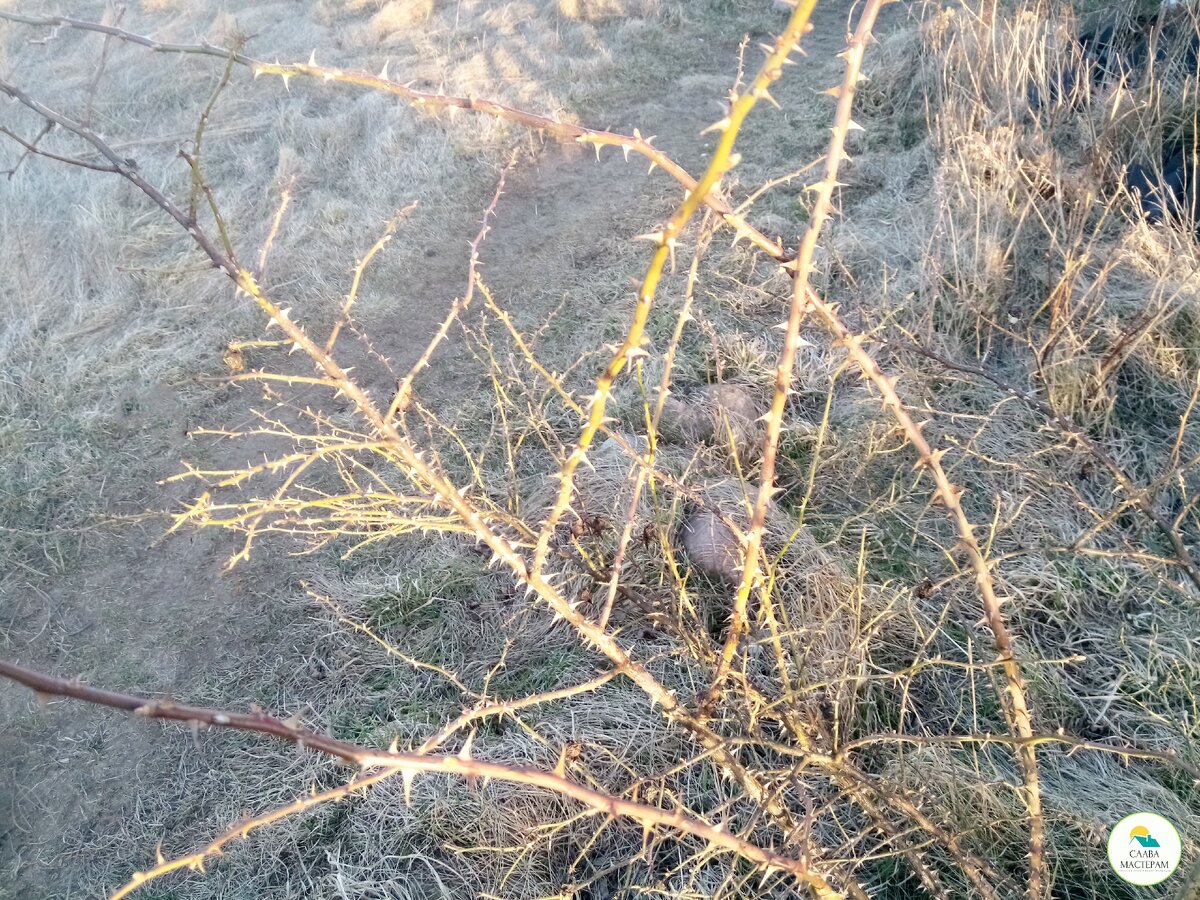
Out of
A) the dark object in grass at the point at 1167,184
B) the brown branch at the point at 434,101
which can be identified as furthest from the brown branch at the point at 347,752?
the dark object in grass at the point at 1167,184

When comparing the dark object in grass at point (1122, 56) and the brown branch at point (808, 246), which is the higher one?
the brown branch at point (808, 246)

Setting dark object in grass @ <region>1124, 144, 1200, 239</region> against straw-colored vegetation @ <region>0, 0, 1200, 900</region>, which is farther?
dark object in grass @ <region>1124, 144, 1200, 239</region>

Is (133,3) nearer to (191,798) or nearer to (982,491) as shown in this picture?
(191,798)

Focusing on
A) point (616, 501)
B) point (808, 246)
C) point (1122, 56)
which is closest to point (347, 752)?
point (808, 246)

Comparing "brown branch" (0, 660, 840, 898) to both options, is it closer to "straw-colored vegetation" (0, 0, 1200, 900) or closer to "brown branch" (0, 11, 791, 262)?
"straw-colored vegetation" (0, 0, 1200, 900)

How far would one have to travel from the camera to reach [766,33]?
642 centimetres

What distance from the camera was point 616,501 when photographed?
2381mm

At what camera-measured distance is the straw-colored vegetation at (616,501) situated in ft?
4.36

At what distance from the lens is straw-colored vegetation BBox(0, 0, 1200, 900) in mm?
1328

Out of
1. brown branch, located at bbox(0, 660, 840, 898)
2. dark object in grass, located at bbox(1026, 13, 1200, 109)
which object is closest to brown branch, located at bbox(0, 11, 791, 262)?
brown branch, located at bbox(0, 660, 840, 898)

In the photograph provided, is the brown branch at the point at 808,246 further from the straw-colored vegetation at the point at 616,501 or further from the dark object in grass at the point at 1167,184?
the dark object in grass at the point at 1167,184

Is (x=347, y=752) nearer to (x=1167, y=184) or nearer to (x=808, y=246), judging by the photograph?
(x=808, y=246)

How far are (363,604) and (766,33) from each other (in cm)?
559

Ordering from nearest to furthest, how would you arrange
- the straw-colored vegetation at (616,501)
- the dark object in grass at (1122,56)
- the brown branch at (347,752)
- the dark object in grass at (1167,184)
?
the brown branch at (347,752) < the straw-colored vegetation at (616,501) < the dark object in grass at (1167,184) < the dark object in grass at (1122,56)
